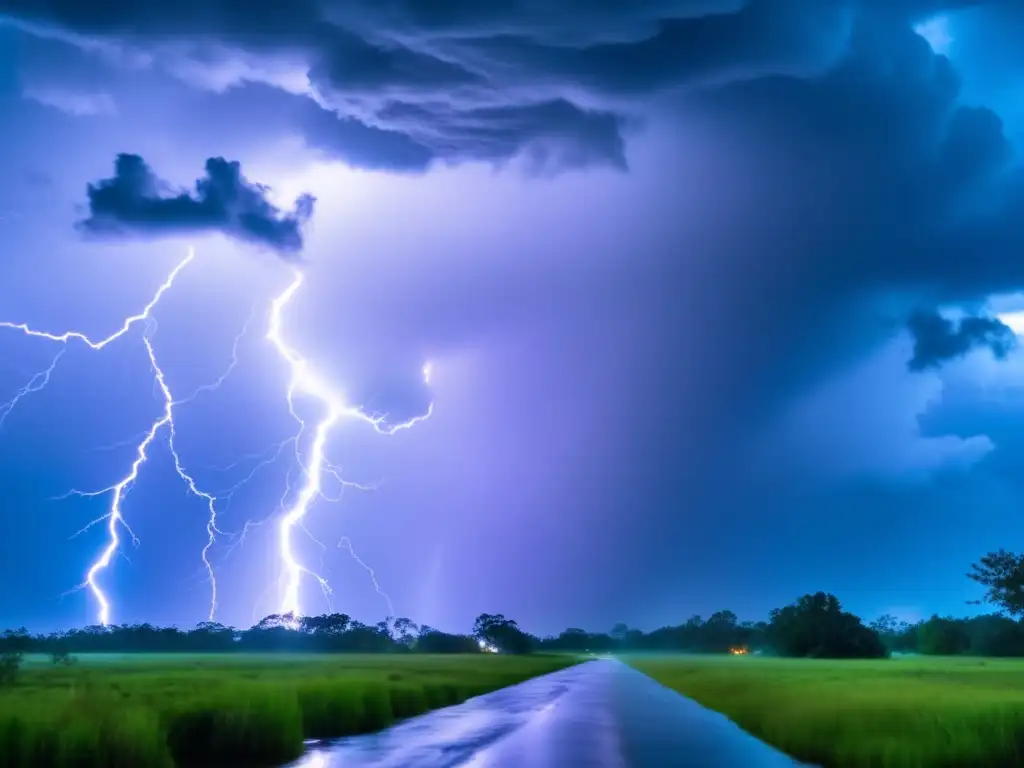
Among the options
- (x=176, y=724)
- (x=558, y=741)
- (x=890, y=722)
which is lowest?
(x=558, y=741)

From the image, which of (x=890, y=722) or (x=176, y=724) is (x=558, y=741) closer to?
(x=890, y=722)

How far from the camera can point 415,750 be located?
25875mm

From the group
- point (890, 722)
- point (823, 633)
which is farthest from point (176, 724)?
point (823, 633)

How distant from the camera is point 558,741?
2822 cm

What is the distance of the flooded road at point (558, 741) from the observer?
2327cm

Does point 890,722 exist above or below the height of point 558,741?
above

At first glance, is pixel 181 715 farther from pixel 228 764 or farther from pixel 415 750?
pixel 415 750

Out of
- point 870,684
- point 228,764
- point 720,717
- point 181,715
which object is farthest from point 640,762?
point 870,684

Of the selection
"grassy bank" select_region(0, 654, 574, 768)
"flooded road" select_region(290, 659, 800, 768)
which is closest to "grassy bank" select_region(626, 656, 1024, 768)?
"flooded road" select_region(290, 659, 800, 768)

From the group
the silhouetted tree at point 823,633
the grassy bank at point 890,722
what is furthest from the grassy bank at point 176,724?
the silhouetted tree at point 823,633

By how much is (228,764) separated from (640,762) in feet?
33.5

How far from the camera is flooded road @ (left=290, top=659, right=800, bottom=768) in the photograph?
23.3 meters

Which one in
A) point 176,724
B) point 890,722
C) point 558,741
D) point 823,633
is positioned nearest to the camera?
point 176,724

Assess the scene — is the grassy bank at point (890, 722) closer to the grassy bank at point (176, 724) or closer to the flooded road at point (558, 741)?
the flooded road at point (558, 741)
